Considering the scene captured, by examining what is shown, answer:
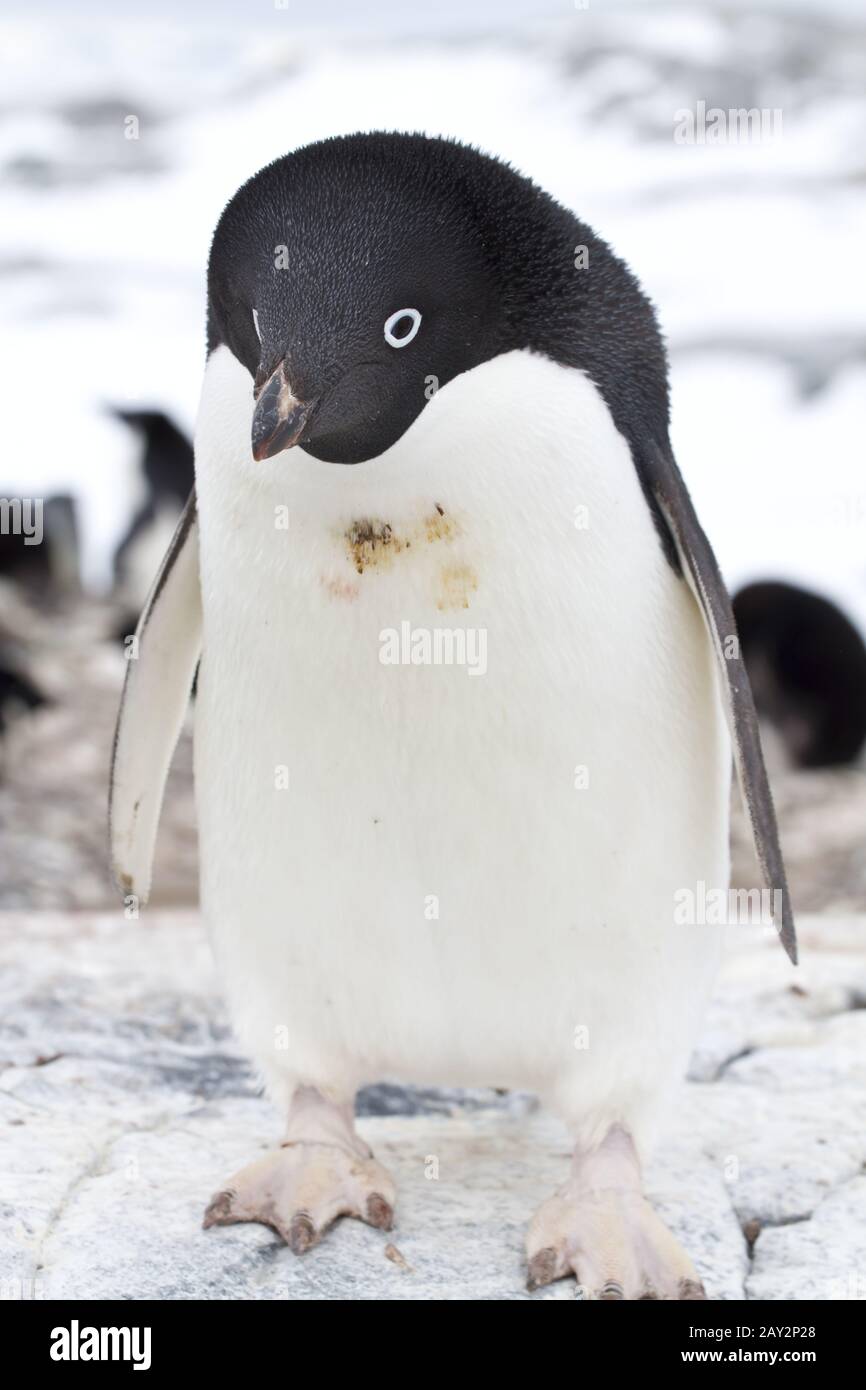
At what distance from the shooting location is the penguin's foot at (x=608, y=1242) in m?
1.50

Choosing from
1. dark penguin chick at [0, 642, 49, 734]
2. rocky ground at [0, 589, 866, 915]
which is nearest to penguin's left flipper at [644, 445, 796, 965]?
rocky ground at [0, 589, 866, 915]

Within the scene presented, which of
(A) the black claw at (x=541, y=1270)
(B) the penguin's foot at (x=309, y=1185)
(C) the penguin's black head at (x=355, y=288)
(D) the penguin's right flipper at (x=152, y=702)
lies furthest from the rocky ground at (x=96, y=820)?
(C) the penguin's black head at (x=355, y=288)

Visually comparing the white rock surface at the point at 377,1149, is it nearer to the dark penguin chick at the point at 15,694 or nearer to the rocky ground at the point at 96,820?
the rocky ground at the point at 96,820

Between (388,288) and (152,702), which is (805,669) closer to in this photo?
(152,702)

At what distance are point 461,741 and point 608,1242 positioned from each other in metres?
0.54

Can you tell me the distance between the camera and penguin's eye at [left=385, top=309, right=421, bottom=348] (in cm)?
130

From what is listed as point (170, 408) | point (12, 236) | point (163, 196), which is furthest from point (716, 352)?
point (12, 236)

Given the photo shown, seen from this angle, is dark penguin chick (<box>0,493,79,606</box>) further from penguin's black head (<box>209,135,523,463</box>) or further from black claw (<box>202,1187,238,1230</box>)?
penguin's black head (<box>209,135,523,463</box>)

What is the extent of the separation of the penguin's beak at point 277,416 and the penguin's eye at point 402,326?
0.37ft

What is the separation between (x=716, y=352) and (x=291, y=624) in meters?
7.60

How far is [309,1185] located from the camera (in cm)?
163

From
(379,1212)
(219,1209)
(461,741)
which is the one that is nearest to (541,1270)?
(379,1212)

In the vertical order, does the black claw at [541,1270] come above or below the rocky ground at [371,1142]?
below
